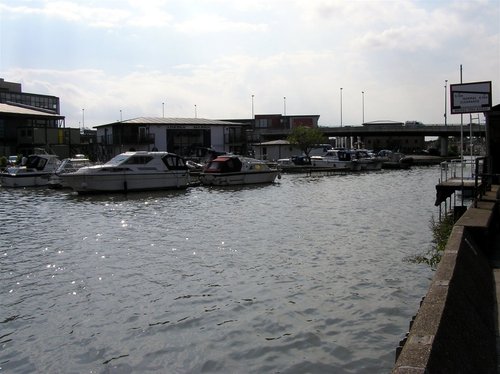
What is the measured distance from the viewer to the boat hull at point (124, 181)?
108ft

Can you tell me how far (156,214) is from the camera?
23547 mm

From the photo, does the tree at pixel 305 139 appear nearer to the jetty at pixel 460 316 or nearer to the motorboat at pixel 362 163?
the motorboat at pixel 362 163

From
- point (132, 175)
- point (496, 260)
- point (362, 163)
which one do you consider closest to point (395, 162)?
point (362, 163)

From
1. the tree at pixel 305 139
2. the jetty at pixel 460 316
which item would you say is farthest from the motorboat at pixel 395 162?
the jetty at pixel 460 316

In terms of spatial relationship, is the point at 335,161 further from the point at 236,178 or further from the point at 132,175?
the point at 132,175

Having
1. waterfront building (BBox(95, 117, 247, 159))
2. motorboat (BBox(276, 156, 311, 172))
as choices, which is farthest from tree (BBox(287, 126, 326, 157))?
motorboat (BBox(276, 156, 311, 172))

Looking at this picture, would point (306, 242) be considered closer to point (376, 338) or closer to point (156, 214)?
point (376, 338)

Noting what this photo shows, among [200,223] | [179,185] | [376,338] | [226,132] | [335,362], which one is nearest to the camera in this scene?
[335,362]

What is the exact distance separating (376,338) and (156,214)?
16631mm

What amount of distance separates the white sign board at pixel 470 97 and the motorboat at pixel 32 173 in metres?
30.3

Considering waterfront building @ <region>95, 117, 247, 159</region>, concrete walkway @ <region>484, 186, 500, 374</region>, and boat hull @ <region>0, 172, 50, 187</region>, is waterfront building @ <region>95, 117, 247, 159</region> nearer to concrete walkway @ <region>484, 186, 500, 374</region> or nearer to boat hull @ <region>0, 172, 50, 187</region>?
boat hull @ <region>0, 172, 50, 187</region>

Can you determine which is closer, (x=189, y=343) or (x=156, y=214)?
(x=189, y=343)

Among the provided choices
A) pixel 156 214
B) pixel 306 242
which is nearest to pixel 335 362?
pixel 306 242

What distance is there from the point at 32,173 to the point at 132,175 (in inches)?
365
